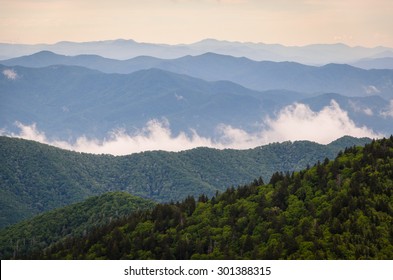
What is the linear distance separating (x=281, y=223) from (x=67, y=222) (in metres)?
70.8

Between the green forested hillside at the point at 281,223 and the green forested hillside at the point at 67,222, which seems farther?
the green forested hillside at the point at 67,222

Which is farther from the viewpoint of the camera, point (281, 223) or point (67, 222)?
point (67, 222)

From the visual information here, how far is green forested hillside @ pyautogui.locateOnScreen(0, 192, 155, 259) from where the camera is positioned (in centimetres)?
13012

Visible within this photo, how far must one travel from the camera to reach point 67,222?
464ft

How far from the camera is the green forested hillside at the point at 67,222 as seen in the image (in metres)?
130

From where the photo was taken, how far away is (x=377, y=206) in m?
76.4

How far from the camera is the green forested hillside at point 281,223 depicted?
71500 mm

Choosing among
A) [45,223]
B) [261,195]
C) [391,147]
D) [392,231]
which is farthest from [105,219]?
[392,231]

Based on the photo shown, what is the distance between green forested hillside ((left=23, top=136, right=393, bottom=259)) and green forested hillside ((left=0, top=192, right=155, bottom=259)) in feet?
117

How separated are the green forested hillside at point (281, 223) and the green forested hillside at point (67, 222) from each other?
3566 cm
